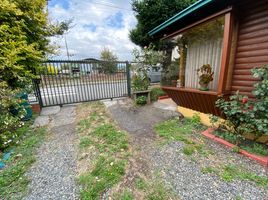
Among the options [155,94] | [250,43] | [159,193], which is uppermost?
[250,43]

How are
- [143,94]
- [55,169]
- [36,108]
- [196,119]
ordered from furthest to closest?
[143,94] < [36,108] < [196,119] < [55,169]

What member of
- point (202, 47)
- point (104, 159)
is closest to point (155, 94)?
point (202, 47)

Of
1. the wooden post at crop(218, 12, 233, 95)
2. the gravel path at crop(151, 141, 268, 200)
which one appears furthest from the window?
the gravel path at crop(151, 141, 268, 200)

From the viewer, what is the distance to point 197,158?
2.34m

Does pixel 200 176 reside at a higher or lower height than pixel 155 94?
lower

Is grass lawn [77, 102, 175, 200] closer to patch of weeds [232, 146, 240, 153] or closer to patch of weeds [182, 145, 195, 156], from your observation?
patch of weeds [182, 145, 195, 156]

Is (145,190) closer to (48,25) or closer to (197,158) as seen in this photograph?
(197,158)

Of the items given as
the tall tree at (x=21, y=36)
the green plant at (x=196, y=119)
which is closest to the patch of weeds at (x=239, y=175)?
the green plant at (x=196, y=119)

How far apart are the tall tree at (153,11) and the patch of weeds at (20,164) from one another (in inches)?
227

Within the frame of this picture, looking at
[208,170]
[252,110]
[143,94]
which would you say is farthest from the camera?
[143,94]

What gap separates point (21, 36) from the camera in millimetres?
3191

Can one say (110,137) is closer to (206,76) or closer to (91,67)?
Result: (206,76)

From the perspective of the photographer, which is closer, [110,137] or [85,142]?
[85,142]

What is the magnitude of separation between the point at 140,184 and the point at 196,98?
2.48 meters
